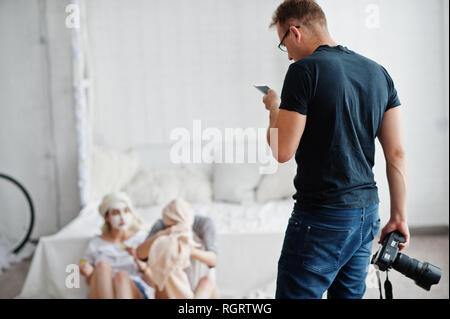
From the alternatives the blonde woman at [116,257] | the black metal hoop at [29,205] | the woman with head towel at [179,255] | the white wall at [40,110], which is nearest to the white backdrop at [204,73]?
the white wall at [40,110]

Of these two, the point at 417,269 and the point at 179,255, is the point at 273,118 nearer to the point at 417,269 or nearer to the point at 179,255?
the point at 417,269

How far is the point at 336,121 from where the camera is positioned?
0.92m

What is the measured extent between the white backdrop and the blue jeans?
744 millimetres

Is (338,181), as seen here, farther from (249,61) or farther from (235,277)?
(249,61)

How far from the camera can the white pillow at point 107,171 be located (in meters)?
2.64

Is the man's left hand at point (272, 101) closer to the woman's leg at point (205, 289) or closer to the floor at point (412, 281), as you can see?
the floor at point (412, 281)

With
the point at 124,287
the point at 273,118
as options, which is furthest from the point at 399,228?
the point at 124,287

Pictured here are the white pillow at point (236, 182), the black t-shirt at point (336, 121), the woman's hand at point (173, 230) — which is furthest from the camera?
the white pillow at point (236, 182)

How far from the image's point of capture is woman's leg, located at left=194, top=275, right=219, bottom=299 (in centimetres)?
178

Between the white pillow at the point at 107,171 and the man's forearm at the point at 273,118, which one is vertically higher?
the man's forearm at the point at 273,118

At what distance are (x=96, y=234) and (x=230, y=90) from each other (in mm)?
1105

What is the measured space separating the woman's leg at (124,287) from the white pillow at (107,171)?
2.97ft

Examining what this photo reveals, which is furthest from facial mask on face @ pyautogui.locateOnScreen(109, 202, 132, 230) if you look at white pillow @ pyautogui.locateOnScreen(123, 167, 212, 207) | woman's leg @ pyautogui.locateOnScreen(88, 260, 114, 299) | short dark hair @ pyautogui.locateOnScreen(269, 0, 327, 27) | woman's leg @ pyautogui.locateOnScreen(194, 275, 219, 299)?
short dark hair @ pyautogui.locateOnScreen(269, 0, 327, 27)
